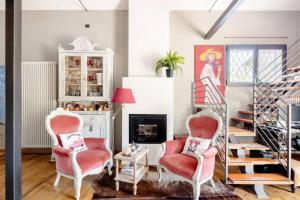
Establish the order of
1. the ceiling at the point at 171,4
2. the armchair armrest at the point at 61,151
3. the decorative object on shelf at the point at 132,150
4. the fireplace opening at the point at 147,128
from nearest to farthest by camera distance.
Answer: the armchair armrest at the point at 61,151, the decorative object on shelf at the point at 132,150, the fireplace opening at the point at 147,128, the ceiling at the point at 171,4

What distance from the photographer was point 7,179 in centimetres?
228

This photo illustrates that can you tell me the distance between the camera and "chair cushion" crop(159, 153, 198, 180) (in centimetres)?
256

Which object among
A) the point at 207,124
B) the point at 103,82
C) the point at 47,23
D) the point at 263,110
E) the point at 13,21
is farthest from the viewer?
the point at 47,23

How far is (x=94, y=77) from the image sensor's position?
13.6ft

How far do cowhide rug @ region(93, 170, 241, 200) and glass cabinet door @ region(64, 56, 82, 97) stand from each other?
6.23 feet

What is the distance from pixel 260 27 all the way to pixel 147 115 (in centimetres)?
342

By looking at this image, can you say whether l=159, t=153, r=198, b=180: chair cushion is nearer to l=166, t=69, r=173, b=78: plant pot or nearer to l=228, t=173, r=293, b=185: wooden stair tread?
l=228, t=173, r=293, b=185: wooden stair tread

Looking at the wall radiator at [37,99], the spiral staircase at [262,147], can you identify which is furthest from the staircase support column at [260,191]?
the wall radiator at [37,99]

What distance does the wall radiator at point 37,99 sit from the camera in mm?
4215

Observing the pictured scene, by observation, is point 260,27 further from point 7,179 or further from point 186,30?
point 7,179

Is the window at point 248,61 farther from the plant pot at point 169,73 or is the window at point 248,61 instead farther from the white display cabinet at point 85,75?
the white display cabinet at point 85,75

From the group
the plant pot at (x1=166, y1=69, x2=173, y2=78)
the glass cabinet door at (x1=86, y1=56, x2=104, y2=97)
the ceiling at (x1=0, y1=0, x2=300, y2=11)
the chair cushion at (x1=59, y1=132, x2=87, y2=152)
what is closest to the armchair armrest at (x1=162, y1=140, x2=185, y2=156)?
the chair cushion at (x1=59, y1=132, x2=87, y2=152)

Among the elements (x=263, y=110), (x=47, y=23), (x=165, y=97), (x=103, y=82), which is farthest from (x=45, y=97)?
(x=263, y=110)

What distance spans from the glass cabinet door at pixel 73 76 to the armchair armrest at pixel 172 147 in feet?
7.26
